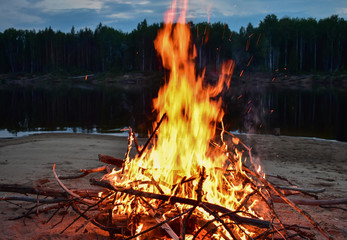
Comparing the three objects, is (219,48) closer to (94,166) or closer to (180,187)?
(94,166)

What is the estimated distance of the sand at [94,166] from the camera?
3.83 meters

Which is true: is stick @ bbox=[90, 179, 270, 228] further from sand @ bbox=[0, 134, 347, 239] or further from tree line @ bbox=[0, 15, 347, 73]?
tree line @ bbox=[0, 15, 347, 73]

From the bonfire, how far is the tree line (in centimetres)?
5689

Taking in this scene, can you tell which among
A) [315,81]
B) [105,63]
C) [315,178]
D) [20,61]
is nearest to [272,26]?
[315,81]

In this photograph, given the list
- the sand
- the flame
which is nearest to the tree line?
the sand

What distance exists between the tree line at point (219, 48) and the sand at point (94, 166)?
164 feet

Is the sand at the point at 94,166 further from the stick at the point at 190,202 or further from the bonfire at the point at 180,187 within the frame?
the stick at the point at 190,202

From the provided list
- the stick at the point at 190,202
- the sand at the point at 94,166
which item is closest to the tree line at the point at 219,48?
the sand at the point at 94,166

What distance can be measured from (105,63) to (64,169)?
252 ft

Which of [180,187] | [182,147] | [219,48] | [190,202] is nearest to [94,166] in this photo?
[182,147]

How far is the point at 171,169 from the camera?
390 centimetres

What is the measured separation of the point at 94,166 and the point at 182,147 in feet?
12.9

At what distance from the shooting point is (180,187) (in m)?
3.64

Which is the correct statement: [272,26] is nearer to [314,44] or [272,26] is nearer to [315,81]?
[314,44]
